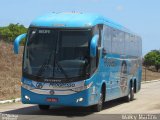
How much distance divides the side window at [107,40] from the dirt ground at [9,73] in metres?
7.97

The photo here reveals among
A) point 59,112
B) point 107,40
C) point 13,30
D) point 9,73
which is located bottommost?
point 59,112

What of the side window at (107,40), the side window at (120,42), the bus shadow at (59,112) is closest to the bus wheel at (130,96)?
the side window at (120,42)

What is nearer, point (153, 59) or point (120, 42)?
point (120, 42)

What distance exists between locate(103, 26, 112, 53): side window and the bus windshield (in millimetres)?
1811

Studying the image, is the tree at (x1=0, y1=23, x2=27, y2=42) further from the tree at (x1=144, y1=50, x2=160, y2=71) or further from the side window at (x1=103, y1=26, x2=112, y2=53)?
the side window at (x1=103, y1=26, x2=112, y2=53)

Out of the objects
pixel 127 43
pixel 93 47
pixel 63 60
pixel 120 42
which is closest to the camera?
pixel 93 47

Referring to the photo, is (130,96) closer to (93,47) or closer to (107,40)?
(107,40)

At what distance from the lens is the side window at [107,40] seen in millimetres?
19578

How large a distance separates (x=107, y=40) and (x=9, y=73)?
18.8 meters

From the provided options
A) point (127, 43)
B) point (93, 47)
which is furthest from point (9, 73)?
point (93, 47)

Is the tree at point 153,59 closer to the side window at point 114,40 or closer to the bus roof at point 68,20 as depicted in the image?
the side window at point 114,40

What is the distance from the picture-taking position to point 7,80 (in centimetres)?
3362

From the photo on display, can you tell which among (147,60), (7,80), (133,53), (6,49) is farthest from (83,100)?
(147,60)

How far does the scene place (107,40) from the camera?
19953mm
